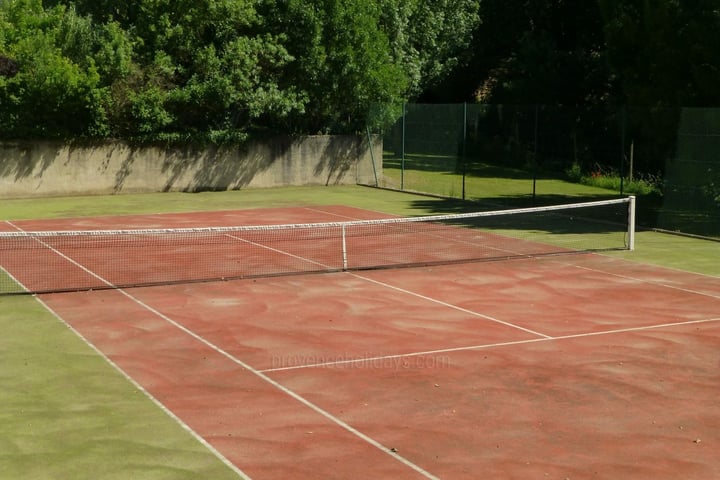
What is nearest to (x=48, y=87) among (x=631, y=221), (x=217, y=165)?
(x=217, y=165)

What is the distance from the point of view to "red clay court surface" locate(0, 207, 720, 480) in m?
9.22

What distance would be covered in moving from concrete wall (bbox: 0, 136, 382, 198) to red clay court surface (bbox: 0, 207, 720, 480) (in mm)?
17219

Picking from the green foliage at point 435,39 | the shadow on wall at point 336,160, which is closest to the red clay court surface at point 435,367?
the shadow on wall at point 336,160

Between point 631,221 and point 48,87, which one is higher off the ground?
point 48,87

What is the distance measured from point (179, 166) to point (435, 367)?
79.7ft

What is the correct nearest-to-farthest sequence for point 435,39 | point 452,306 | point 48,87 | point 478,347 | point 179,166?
point 478,347 → point 452,306 → point 48,87 → point 179,166 → point 435,39

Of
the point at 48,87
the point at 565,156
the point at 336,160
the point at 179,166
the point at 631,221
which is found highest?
the point at 48,87

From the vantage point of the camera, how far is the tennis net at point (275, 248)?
18312 millimetres

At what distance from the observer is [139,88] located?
113 ft

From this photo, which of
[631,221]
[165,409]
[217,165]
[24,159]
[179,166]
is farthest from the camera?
[217,165]

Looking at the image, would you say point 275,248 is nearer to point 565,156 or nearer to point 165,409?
point 165,409

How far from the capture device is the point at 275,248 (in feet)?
71.5

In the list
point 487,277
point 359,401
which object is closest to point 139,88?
point 487,277

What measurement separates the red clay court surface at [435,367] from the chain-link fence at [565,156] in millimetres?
6659
